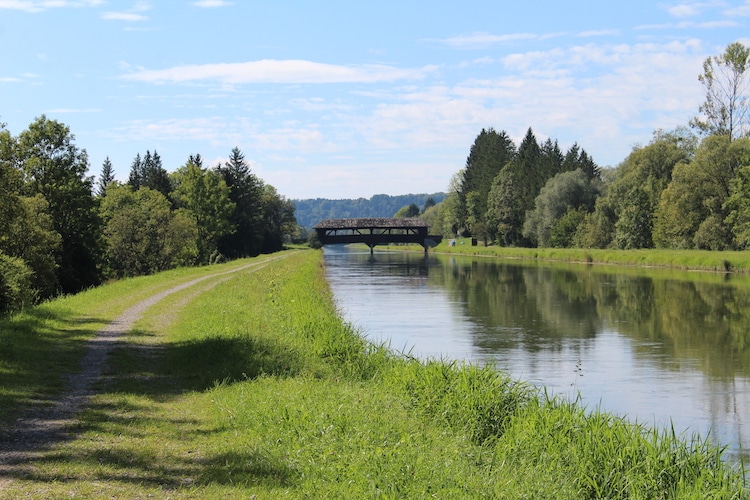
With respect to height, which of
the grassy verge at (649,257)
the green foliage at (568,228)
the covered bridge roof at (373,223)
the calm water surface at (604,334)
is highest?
the covered bridge roof at (373,223)

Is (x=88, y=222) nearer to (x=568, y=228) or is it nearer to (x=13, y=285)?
(x=13, y=285)

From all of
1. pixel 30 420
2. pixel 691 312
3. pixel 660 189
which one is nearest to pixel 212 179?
pixel 660 189

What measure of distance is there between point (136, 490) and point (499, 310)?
86.3ft

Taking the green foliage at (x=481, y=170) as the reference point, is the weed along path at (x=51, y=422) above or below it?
below

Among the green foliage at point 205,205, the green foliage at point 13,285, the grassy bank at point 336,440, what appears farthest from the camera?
the green foliage at point 205,205

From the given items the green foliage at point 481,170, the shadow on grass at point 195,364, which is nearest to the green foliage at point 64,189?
the shadow on grass at point 195,364

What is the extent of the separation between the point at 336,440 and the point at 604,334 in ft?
60.2

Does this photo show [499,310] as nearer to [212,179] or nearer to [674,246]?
[674,246]

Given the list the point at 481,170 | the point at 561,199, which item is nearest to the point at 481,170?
the point at 481,170

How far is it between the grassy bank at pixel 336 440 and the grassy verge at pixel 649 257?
4339 centimetres

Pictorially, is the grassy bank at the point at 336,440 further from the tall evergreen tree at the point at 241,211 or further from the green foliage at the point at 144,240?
the tall evergreen tree at the point at 241,211

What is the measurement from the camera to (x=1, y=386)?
11109 mm

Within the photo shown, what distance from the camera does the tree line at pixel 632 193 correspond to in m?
60.8

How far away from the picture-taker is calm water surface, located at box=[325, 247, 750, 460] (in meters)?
15.2
